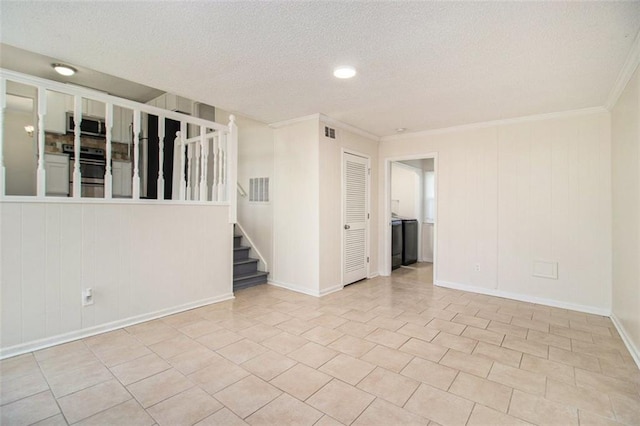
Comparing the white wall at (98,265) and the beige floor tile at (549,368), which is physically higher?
the white wall at (98,265)

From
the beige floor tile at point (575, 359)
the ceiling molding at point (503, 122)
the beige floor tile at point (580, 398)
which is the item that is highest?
the ceiling molding at point (503, 122)

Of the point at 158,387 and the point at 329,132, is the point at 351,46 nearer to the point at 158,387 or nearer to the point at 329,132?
the point at 329,132

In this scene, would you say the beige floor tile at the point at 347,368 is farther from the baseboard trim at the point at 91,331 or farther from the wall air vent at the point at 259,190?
the wall air vent at the point at 259,190

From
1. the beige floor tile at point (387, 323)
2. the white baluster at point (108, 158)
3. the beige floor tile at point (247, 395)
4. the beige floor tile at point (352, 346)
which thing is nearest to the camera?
the beige floor tile at point (247, 395)

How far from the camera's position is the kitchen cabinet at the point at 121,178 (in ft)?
15.9

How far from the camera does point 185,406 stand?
5.91 feet

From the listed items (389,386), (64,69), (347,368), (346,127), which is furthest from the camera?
(346,127)

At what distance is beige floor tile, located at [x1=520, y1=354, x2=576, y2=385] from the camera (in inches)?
84.4

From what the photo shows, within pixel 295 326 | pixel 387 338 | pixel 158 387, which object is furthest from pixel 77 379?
pixel 387 338

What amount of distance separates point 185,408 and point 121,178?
14.2 ft

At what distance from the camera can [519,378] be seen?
2127 mm

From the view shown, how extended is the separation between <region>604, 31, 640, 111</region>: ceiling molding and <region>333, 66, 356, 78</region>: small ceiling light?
6.53ft

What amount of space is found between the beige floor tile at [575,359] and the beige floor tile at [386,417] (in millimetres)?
1502

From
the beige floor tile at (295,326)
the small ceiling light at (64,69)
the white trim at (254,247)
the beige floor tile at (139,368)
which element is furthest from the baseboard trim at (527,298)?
the small ceiling light at (64,69)
